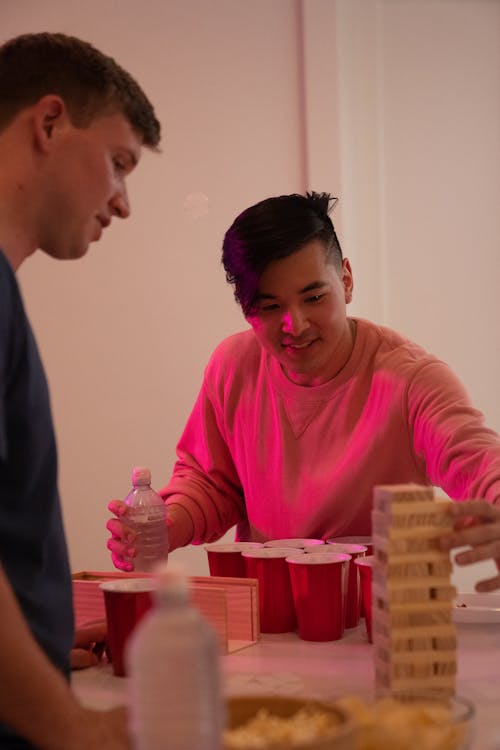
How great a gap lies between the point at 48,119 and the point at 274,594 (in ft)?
2.96

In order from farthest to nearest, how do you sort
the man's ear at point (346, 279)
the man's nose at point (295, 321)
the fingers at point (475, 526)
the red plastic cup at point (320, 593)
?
the man's ear at point (346, 279) → the man's nose at point (295, 321) → the red plastic cup at point (320, 593) → the fingers at point (475, 526)

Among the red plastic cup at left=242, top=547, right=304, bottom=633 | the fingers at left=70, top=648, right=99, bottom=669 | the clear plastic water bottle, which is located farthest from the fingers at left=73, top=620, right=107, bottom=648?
the clear plastic water bottle

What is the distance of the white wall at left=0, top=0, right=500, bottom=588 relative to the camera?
368 centimetres

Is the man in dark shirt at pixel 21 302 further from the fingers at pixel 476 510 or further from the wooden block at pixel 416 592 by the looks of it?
the fingers at pixel 476 510

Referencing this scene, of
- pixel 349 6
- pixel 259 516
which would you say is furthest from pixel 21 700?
pixel 349 6

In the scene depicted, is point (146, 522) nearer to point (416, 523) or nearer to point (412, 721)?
point (416, 523)

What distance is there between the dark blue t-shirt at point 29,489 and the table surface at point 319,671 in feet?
0.82

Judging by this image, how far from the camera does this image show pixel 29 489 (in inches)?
41.3

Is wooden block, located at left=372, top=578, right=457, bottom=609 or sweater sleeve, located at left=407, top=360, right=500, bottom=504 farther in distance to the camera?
sweater sleeve, located at left=407, top=360, right=500, bottom=504

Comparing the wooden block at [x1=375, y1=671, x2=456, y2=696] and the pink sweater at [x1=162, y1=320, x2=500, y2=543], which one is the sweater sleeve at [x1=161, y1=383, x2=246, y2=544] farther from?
the wooden block at [x1=375, y1=671, x2=456, y2=696]

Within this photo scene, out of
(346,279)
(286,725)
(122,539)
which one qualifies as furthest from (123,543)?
(286,725)

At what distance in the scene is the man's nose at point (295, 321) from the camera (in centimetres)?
201

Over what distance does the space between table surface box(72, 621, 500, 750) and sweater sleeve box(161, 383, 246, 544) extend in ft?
2.13

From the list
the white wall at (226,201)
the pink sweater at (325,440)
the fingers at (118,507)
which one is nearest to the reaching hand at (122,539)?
the fingers at (118,507)
